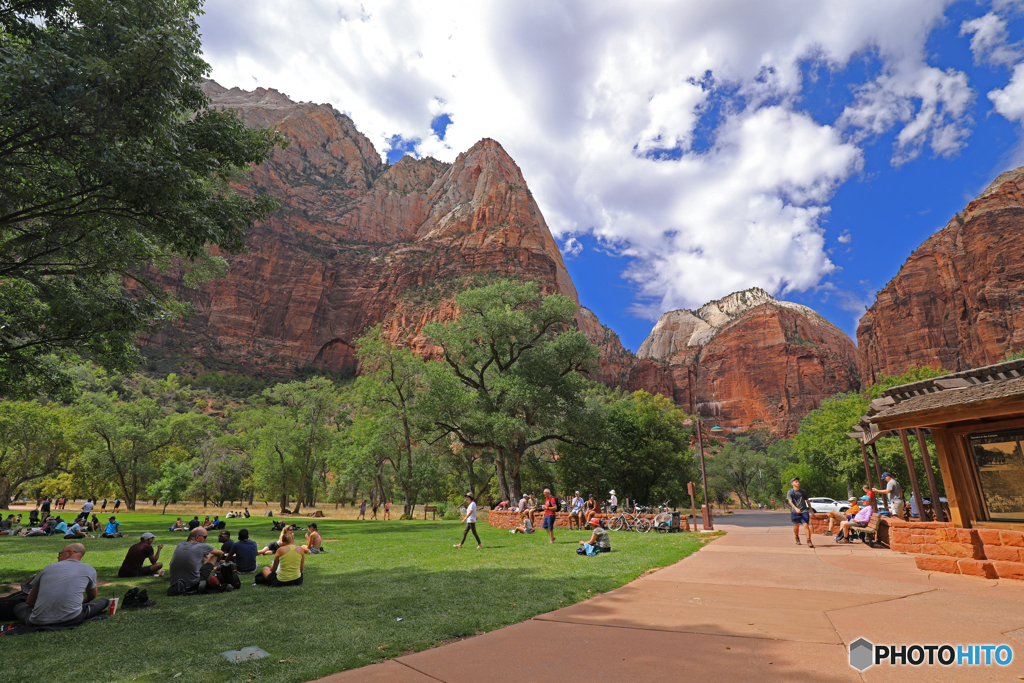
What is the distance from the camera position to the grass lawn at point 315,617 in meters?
3.86

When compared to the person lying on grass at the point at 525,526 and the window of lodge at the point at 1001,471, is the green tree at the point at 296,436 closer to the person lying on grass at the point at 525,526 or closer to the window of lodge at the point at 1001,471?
the person lying on grass at the point at 525,526

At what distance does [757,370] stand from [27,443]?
136 meters

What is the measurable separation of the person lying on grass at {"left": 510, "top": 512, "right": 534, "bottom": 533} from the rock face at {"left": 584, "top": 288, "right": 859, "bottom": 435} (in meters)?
107

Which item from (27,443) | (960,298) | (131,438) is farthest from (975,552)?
(960,298)

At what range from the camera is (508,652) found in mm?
4137

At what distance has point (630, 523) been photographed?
19.4 m

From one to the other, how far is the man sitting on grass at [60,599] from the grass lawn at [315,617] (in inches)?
8.4

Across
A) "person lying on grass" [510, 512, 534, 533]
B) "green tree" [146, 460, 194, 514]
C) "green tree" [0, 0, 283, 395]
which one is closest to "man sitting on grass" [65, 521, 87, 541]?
"green tree" [0, 0, 283, 395]

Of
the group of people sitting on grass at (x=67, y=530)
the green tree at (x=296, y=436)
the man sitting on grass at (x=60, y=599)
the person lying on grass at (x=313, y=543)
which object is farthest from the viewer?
the green tree at (x=296, y=436)

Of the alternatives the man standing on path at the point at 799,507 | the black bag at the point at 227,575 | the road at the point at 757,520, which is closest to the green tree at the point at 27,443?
the black bag at the point at 227,575

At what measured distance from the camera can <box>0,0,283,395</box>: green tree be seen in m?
6.07

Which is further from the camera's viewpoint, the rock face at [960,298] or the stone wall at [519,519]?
the rock face at [960,298]

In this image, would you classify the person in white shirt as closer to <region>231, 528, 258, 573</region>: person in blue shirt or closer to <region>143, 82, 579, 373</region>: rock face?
<region>231, 528, 258, 573</region>: person in blue shirt

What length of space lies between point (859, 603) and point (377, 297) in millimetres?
125870
